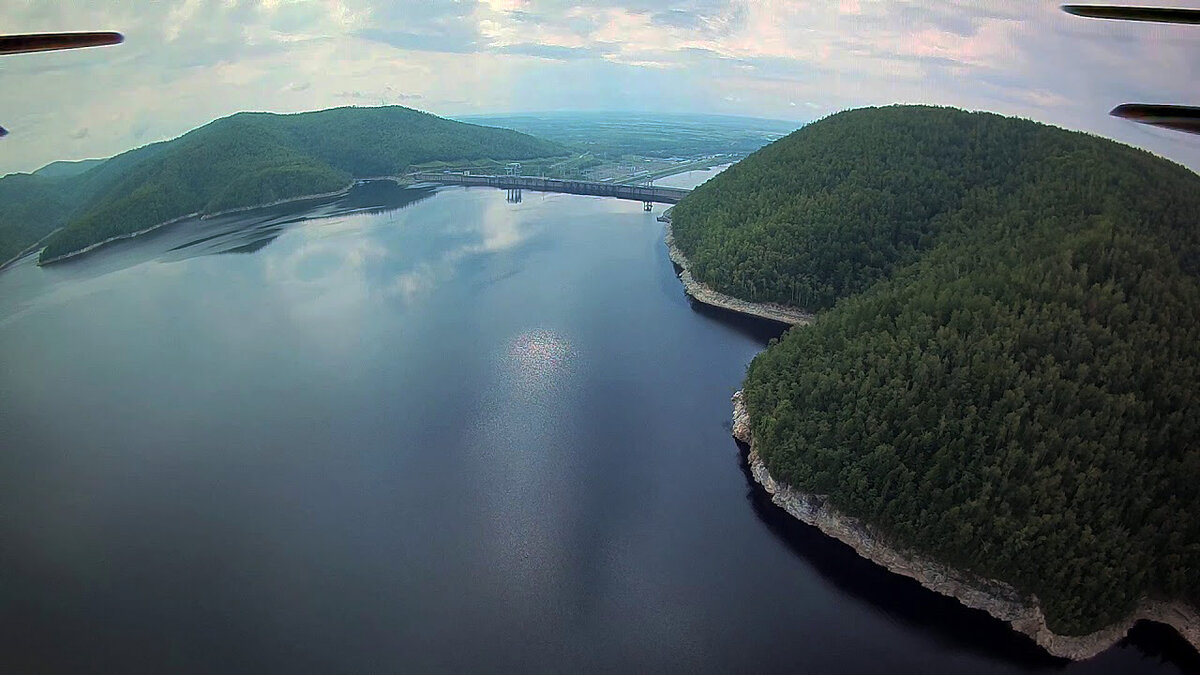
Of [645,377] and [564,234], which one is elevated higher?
[564,234]

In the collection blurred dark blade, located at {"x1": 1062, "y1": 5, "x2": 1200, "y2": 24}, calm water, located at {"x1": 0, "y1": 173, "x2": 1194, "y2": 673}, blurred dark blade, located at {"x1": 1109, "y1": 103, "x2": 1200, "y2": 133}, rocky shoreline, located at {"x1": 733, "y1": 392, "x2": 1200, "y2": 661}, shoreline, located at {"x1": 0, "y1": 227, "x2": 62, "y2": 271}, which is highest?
blurred dark blade, located at {"x1": 1062, "y1": 5, "x2": 1200, "y2": 24}

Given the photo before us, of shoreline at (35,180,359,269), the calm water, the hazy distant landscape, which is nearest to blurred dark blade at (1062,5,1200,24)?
the hazy distant landscape

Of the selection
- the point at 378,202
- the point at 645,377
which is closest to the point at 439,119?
the point at 378,202

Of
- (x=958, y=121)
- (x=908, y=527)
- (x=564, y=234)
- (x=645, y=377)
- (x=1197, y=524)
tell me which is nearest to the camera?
(x=1197, y=524)

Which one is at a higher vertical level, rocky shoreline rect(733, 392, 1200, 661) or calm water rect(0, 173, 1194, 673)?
calm water rect(0, 173, 1194, 673)

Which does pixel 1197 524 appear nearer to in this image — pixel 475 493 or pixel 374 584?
pixel 475 493

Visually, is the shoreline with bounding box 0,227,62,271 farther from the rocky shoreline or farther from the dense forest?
the rocky shoreline

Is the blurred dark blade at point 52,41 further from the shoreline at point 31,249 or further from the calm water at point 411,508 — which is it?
the shoreline at point 31,249

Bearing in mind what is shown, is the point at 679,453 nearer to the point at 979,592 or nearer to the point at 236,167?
the point at 979,592
